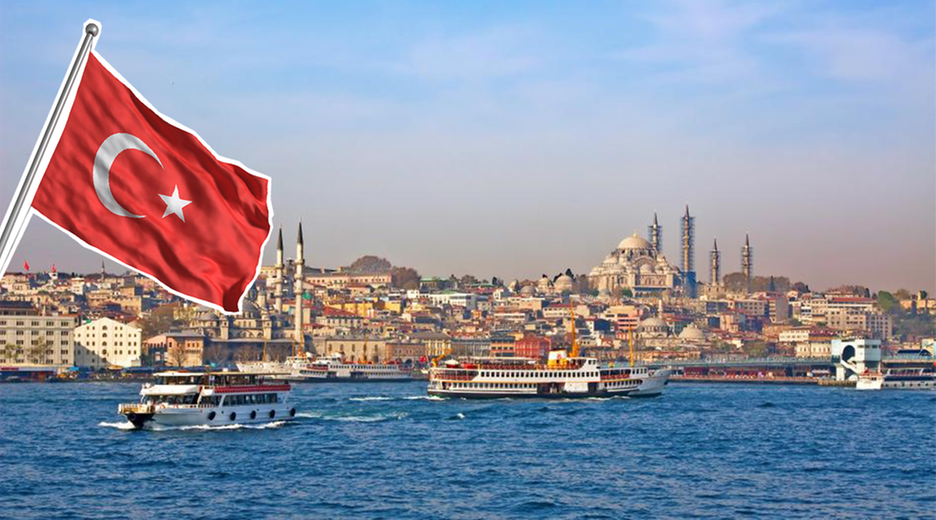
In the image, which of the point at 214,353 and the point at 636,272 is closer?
the point at 214,353

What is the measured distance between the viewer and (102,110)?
557 centimetres

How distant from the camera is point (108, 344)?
79.2 meters

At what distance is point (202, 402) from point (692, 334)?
285 feet

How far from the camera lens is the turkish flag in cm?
550

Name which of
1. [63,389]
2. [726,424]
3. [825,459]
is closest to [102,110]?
[825,459]

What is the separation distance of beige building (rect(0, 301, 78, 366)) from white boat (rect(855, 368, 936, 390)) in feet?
131

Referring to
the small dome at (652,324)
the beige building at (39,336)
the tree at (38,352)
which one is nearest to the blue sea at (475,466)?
the tree at (38,352)

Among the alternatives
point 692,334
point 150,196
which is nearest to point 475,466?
point 150,196

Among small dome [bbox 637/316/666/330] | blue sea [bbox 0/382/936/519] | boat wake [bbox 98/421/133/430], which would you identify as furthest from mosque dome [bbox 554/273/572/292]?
boat wake [bbox 98/421/133/430]

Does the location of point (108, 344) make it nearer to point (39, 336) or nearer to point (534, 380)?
point (39, 336)

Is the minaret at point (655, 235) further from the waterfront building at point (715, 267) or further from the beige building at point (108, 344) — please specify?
the beige building at point (108, 344)

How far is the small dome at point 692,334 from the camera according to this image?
113625mm

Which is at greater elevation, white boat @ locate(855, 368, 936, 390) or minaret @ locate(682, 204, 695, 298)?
minaret @ locate(682, 204, 695, 298)

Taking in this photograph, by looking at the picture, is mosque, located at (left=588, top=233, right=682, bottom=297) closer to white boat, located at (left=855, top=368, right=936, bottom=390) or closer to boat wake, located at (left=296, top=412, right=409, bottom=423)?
white boat, located at (left=855, top=368, right=936, bottom=390)
